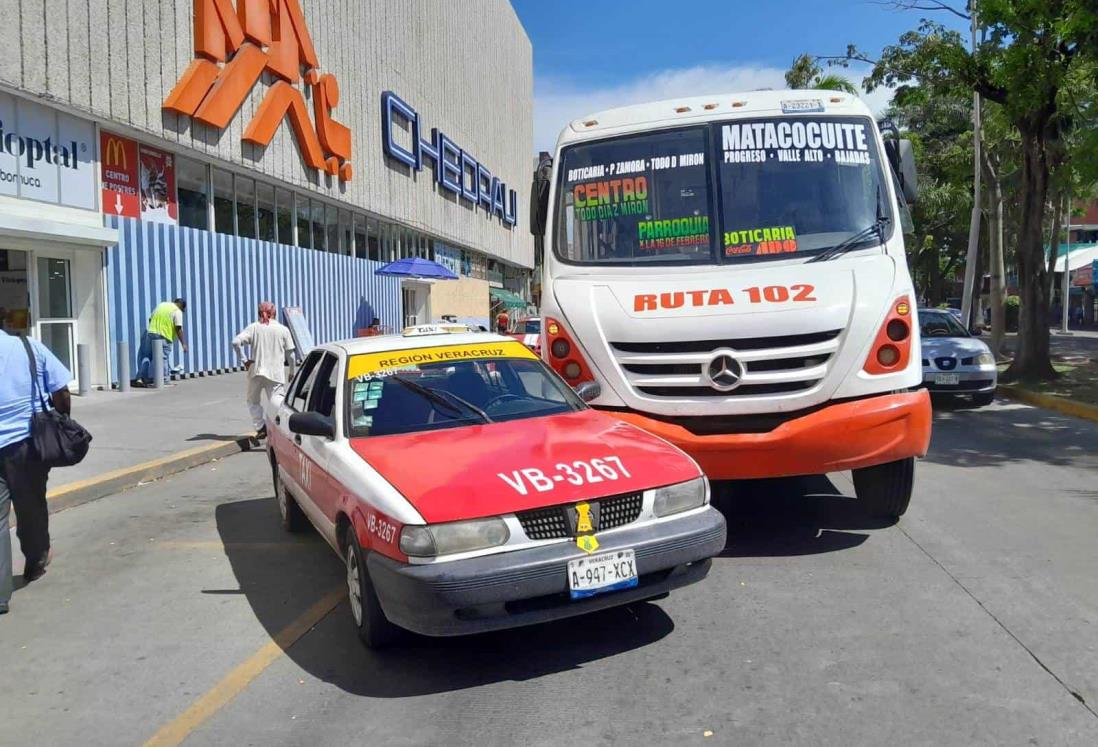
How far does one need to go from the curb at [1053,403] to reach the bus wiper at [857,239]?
7.54 m

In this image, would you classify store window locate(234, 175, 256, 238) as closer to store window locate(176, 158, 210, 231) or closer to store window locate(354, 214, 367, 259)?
store window locate(176, 158, 210, 231)

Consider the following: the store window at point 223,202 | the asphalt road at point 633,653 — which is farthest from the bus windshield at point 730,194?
the store window at point 223,202

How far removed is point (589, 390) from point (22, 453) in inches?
136

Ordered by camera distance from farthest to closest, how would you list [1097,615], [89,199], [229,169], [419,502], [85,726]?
[229,169] → [89,199] → [1097,615] → [419,502] → [85,726]

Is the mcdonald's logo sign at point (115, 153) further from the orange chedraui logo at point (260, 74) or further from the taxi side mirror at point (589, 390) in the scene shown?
the taxi side mirror at point (589, 390)

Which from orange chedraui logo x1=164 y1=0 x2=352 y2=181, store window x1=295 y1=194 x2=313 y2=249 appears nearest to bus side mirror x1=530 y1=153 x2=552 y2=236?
orange chedraui logo x1=164 y1=0 x2=352 y2=181

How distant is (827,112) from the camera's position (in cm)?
649

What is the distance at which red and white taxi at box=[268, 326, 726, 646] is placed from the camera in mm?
3854

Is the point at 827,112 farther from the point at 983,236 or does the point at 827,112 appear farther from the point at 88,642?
the point at 983,236

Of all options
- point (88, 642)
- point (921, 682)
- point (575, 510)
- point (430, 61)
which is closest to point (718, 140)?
point (575, 510)

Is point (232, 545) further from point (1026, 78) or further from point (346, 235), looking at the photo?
point (346, 235)

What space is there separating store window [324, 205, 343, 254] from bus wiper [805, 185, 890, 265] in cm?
1984

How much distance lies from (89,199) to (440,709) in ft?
44.0

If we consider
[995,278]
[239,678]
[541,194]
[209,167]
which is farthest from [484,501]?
[995,278]
